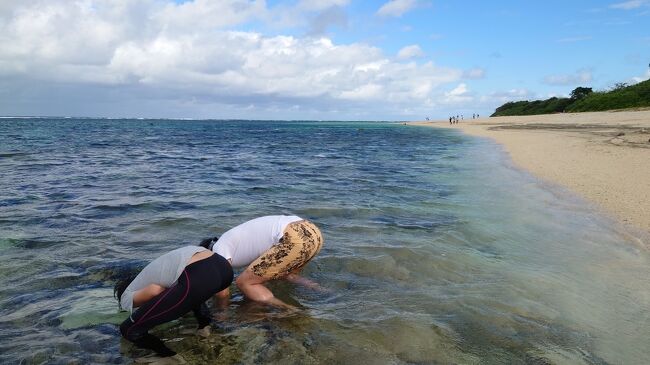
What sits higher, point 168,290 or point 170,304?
point 168,290

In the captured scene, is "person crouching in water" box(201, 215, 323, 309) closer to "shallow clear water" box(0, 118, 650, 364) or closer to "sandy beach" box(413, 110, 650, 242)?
"shallow clear water" box(0, 118, 650, 364)

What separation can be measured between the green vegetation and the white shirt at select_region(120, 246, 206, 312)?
66.3 meters

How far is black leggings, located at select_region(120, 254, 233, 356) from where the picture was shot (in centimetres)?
381

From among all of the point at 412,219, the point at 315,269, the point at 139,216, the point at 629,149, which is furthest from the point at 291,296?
the point at 629,149

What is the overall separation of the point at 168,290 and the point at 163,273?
0.58 ft

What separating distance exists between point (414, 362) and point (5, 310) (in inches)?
171

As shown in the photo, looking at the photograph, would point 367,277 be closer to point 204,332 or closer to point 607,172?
point 204,332

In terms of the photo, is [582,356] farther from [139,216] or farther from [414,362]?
[139,216]

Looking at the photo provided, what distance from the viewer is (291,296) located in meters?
5.34

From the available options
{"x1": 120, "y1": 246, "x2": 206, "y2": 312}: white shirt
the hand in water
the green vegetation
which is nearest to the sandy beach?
the hand in water

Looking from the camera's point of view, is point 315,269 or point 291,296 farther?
point 315,269

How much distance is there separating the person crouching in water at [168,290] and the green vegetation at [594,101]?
66.2 m

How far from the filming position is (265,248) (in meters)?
4.88

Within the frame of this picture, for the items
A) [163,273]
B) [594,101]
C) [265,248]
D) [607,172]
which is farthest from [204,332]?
[594,101]
